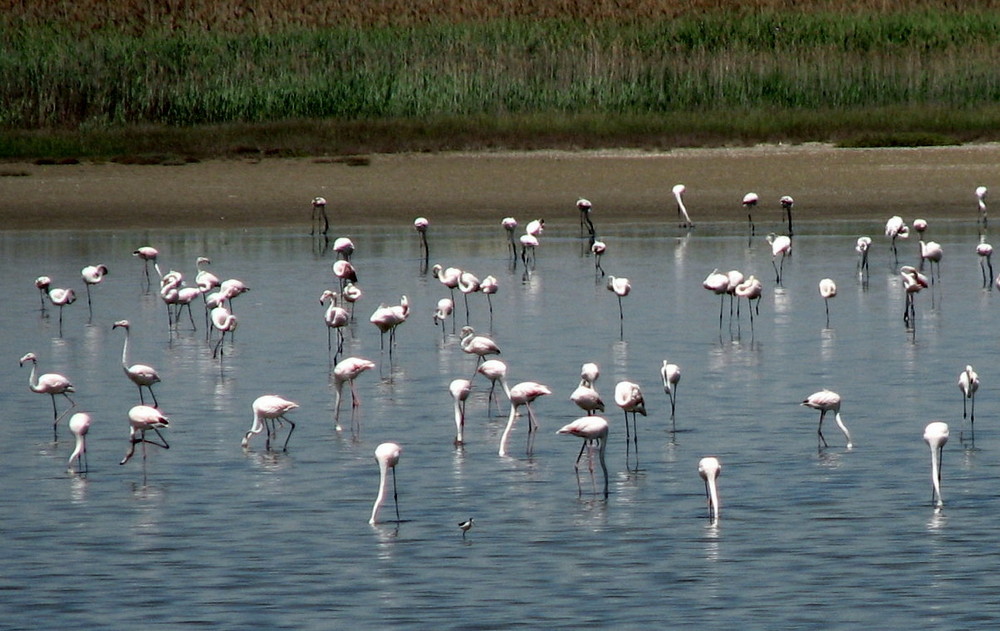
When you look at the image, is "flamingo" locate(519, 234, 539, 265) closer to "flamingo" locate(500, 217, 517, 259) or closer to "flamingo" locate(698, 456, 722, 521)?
"flamingo" locate(500, 217, 517, 259)

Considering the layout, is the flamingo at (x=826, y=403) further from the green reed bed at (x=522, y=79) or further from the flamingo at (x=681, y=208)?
the green reed bed at (x=522, y=79)

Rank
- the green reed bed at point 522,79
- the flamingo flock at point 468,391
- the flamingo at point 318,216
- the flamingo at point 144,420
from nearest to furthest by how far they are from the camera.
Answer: the flamingo flock at point 468,391
the flamingo at point 144,420
the flamingo at point 318,216
the green reed bed at point 522,79

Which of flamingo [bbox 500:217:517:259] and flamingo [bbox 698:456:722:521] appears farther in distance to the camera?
flamingo [bbox 500:217:517:259]

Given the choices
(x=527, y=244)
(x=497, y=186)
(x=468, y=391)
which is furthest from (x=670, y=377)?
(x=497, y=186)

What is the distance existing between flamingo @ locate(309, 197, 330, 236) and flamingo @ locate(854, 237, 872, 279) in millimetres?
7355

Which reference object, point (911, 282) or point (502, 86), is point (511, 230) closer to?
point (911, 282)

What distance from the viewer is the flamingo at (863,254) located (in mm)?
18578

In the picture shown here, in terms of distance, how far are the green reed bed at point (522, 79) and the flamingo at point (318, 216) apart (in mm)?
4584

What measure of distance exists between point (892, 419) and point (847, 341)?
344 centimetres

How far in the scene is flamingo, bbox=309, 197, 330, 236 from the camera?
2395cm

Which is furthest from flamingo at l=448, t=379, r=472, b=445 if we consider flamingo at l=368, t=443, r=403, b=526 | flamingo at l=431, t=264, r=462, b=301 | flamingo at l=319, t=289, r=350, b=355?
flamingo at l=431, t=264, r=462, b=301

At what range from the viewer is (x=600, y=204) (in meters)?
26.1

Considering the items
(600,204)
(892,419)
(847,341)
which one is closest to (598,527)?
(892,419)

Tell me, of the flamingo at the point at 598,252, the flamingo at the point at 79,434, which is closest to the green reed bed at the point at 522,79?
the flamingo at the point at 598,252
